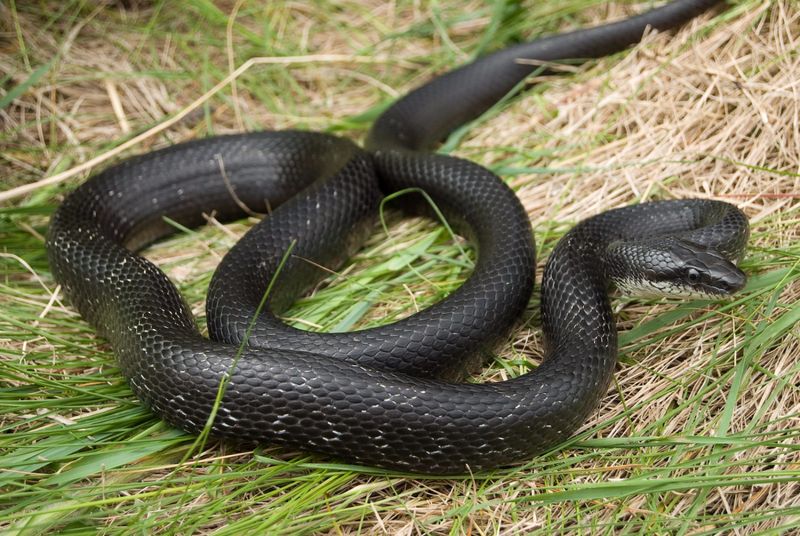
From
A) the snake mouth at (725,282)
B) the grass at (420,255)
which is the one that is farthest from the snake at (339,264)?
the grass at (420,255)

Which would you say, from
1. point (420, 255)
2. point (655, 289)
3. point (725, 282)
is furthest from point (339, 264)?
point (725, 282)

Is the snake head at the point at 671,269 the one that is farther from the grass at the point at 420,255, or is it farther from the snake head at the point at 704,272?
the grass at the point at 420,255

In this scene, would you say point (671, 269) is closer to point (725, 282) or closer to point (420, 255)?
point (725, 282)

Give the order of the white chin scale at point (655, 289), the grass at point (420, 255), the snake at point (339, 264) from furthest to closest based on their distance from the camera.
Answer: the white chin scale at point (655, 289), the snake at point (339, 264), the grass at point (420, 255)

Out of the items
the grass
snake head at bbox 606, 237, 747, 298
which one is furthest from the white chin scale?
the grass

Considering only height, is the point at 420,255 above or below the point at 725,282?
below

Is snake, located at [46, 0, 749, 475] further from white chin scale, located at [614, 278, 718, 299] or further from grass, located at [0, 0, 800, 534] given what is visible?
grass, located at [0, 0, 800, 534]

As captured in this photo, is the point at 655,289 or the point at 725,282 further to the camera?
the point at 655,289
